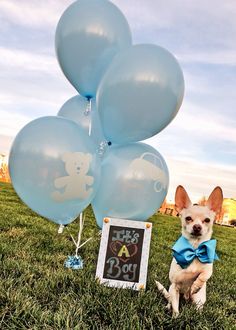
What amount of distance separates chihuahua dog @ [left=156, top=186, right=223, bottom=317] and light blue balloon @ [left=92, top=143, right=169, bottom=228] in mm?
440

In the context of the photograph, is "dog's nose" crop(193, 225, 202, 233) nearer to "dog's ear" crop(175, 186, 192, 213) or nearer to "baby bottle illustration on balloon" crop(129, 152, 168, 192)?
"dog's ear" crop(175, 186, 192, 213)

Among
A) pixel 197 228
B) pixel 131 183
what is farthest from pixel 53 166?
pixel 197 228

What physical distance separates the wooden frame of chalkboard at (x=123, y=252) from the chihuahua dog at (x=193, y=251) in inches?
17.1

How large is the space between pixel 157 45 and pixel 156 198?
131 cm

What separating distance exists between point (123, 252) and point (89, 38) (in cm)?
185

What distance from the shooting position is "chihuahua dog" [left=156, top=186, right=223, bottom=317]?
Answer: 2760 mm

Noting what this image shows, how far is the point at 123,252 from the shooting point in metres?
3.26

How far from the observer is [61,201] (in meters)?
3.11

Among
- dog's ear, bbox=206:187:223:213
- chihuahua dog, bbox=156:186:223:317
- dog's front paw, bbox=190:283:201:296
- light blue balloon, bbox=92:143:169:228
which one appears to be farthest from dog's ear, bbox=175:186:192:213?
dog's front paw, bbox=190:283:201:296

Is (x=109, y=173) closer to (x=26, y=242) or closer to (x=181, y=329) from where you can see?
(x=181, y=329)

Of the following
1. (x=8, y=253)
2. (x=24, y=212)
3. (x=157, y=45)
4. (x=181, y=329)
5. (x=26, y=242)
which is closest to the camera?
(x=181, y=329)

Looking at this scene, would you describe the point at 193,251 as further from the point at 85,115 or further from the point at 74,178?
the point at 85,115

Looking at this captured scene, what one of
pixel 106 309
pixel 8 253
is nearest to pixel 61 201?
pixel 106 309

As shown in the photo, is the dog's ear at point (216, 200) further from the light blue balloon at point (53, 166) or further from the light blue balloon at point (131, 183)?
the light blue balloon at point (53, 166)
